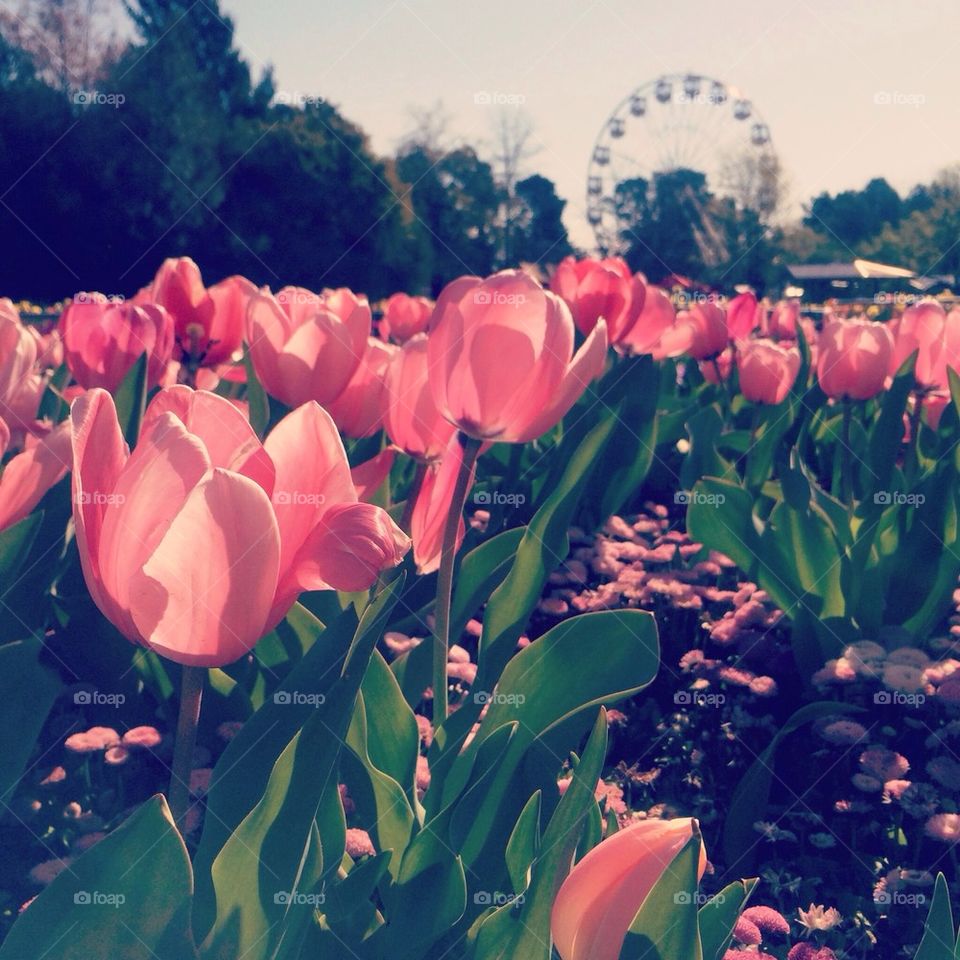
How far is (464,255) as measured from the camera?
30.3 metres

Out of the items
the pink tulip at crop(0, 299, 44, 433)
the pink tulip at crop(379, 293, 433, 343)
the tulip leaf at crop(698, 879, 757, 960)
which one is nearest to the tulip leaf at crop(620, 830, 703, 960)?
the tulip leaf at crop(698, 879, 757, 960)

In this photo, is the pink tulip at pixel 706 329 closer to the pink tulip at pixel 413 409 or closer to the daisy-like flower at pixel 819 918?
the pink tulip at pixel 413 409

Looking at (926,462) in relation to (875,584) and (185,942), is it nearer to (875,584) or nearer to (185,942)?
(875,584)

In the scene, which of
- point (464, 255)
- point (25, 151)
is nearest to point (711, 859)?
point (25, 151)

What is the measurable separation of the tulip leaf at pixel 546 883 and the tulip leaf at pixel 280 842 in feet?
0.62

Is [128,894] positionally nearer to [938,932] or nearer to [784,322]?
[938,932]

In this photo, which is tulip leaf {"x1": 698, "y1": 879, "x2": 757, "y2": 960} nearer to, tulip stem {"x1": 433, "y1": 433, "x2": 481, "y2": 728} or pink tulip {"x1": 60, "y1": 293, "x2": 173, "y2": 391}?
tulip stem {"x1": 433, "y1": 433, "x2": 481, "y2": 728}

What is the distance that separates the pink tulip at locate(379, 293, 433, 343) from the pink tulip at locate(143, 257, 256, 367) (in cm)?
208

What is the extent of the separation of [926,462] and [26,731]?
2.76m

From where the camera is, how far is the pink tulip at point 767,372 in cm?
351

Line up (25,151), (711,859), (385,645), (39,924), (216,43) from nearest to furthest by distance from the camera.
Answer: (39,924) → (711,859) → (385,645) → (25,151) → (216,43)

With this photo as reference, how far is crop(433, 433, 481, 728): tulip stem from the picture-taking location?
1462mm

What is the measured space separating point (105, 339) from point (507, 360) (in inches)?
46.6

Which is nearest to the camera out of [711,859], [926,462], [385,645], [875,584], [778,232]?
[711,859]
